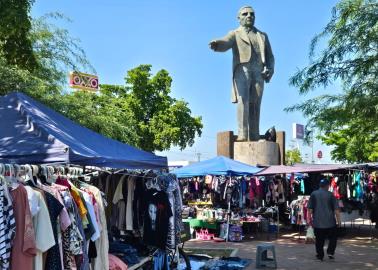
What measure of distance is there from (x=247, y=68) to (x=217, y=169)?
766cm

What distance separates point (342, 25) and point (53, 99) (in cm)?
983

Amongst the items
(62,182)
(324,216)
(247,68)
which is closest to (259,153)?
(247,68)

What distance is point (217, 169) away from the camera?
44.8 feet

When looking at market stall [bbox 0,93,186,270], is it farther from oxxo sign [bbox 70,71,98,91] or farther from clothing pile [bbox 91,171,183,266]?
oxxo sign [bbox 70,71,98,91]

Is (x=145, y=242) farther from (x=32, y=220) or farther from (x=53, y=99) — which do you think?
(x=53, y=99)

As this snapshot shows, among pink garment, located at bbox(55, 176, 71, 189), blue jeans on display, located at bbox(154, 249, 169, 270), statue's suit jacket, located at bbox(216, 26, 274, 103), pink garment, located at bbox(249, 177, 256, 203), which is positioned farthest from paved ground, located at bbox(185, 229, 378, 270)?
statue's suit jacket, located at bbox(216, 26, 274, 103)

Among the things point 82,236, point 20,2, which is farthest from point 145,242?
point 20,2

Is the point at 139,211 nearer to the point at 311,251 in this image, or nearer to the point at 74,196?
the point at 74,196

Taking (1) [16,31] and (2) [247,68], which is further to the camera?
(2) [247,68]

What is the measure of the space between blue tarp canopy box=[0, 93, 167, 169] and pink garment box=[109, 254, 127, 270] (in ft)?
3.70

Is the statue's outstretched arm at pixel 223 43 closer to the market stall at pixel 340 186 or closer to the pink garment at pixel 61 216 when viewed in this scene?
the market stall at pixel 340 186

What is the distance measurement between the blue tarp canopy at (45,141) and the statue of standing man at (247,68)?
42.5ft

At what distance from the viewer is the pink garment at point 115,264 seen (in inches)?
244

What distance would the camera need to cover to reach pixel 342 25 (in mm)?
10289
